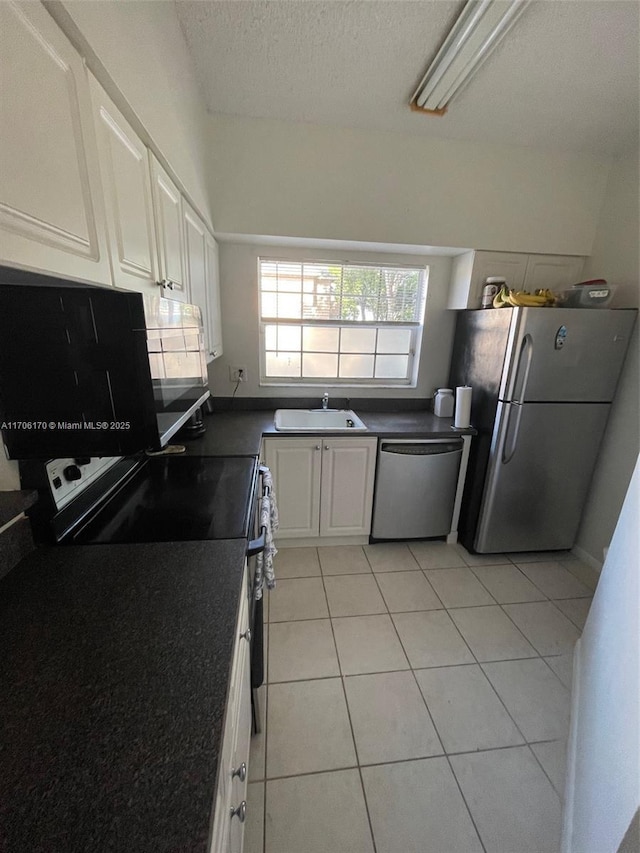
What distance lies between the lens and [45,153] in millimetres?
625

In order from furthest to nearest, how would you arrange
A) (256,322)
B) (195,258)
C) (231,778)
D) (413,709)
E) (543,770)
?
(256,322)
(195,258)
(413,709)
(543,770)
(231,778)

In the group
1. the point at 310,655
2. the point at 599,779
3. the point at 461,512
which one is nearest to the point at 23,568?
the point at 310,655

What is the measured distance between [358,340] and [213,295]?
1184 mm

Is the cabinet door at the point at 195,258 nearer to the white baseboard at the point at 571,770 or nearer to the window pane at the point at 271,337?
the window pane at the point at 271,337

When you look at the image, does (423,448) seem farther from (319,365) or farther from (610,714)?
(610,714)

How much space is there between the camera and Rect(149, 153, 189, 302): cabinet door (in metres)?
1.21

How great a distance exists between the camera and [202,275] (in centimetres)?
192

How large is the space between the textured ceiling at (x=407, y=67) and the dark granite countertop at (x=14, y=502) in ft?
6.24

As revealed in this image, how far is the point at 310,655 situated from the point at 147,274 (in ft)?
6.01

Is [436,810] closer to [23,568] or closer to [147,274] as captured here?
[23,568]

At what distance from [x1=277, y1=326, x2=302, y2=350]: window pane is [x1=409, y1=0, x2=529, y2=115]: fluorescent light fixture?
4.94ft

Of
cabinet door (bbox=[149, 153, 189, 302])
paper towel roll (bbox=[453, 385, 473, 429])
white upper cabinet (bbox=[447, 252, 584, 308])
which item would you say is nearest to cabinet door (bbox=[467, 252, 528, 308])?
white upper cabinet (bbox=[447, 252, 584, 308])

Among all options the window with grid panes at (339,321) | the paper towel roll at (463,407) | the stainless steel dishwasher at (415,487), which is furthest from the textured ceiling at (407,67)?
the stainless steel dishwasher at (415,487)

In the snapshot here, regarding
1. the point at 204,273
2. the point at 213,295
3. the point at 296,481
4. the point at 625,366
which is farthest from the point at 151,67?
the point at 625,366
